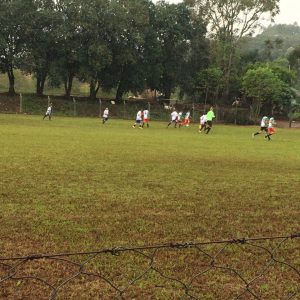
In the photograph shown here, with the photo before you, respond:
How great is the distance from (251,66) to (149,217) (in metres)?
60.9

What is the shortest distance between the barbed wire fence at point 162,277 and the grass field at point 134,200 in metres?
0.33

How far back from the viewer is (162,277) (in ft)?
16.4

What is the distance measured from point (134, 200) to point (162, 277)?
360 centimetres

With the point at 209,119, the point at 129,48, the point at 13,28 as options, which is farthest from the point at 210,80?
the point at 209,119

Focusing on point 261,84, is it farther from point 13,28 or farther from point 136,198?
point 136,198

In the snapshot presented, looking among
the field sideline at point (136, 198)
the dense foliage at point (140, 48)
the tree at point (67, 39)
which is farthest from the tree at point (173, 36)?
the field sideline at point (136, 198)

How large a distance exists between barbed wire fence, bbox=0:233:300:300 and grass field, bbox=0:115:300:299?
0.33m

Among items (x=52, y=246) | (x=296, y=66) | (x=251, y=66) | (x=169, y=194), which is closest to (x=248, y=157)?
(x=169, y=194)

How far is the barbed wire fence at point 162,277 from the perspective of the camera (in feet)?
15.0

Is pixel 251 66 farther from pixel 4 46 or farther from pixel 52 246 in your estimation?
pixel 52 246

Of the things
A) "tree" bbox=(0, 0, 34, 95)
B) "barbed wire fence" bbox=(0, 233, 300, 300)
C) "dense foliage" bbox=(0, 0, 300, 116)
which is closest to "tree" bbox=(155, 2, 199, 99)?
"dense foliage" bbox=(0, 0, 300, 116)

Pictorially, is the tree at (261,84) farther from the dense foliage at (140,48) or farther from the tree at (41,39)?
the tree at (41,39)

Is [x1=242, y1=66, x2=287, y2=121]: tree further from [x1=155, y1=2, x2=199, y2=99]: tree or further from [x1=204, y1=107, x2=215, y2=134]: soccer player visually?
[x1=204, y1=107, x2=215, y2=134]: soccer player

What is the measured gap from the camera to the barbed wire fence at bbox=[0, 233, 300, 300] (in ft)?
15.0
